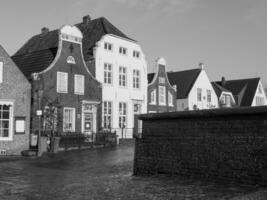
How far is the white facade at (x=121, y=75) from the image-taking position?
109ft

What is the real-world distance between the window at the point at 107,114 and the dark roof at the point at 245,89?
28.4 meters

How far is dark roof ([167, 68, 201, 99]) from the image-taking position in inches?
1756

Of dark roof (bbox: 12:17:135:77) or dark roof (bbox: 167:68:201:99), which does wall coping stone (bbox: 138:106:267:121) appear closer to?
dark roof (bbox: 12:17:135:77)

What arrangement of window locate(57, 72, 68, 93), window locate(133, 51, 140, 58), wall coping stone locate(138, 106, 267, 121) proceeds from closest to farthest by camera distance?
wall coping stone locate(138, 106, 267, 121)
window locate(57, 72, 68, 93)
window locate(133, 51, 140, 58)

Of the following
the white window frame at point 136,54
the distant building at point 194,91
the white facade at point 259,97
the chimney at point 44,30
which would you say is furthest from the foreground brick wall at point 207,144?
the white facade at point 259,97

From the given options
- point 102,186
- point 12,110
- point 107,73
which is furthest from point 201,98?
point 102,186

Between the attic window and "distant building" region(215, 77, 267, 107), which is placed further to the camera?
"distant building" region(215, 77, 267, 107)

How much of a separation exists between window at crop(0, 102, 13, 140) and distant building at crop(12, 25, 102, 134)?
371 centimetres

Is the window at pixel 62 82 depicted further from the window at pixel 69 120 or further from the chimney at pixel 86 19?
the chimney at pixel 86 19

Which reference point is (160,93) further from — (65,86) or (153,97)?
(65,86)

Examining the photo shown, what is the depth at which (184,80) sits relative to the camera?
4659cm

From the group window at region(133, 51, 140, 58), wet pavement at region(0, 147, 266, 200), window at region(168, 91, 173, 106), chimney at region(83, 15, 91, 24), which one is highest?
chimney at region(83, 15, 91, 24)

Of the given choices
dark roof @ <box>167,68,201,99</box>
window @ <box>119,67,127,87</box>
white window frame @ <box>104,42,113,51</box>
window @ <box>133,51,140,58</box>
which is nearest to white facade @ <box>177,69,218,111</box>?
dark roof @ <box>167,68,201,99</box>

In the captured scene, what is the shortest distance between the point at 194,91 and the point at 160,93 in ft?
22.2
